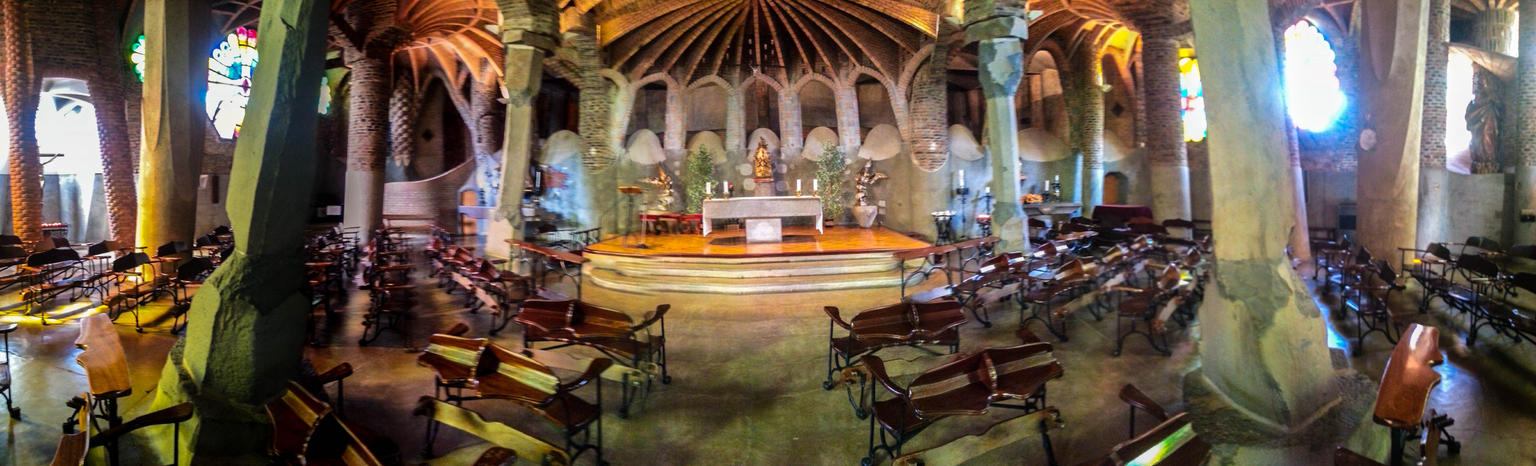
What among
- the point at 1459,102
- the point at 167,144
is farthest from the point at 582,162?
the point at 1459,102

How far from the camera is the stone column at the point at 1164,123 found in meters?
12.7

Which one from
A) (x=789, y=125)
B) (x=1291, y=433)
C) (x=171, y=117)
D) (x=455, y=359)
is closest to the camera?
(x=1291, y=433)

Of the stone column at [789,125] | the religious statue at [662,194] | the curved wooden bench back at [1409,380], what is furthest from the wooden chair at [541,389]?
the stone column at [789,125]

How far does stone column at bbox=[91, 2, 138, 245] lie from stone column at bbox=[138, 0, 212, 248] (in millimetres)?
2447

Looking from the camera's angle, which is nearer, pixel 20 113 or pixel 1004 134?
pixel 1004 134

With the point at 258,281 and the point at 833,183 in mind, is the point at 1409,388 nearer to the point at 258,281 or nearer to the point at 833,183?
the point at 258,281

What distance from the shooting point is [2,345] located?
561 centimetres

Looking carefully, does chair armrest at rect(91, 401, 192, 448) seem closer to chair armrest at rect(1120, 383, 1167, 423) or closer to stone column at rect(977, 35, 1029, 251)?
chair armrest at rect(1120, 383, 1167, 423)

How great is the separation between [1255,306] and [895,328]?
1.99m

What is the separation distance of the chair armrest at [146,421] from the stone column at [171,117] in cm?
696

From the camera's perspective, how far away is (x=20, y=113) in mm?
9438

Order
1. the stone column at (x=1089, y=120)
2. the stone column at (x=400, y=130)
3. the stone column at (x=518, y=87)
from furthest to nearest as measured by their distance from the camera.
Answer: the stone column at (x=400, y=130), the stone column at (x=1089, y=120), the stone column at (x=518, y=87)

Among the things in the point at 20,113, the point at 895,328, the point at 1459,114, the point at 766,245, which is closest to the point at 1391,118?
the point at 895,328

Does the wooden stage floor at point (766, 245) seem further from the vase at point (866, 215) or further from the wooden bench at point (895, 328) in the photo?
the wooden bench at point (895, 328)
